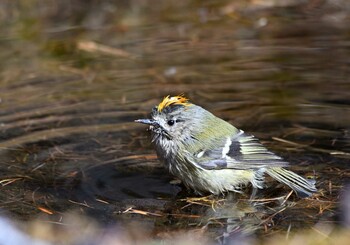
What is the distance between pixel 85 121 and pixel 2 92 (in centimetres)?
119

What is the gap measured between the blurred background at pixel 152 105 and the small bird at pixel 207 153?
0.11 meters

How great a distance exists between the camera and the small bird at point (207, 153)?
16.1 ft

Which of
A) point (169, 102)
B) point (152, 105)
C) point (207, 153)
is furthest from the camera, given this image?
point (152, 105)

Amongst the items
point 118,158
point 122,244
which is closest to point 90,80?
point 118,158

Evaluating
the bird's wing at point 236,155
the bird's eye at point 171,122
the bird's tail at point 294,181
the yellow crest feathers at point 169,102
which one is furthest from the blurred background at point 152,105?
the yellow crest feathers at point 169,102

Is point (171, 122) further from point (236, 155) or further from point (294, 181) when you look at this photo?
point (294, 181)

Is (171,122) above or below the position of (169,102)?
below

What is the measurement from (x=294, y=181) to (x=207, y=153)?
58 cm

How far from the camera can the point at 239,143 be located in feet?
16.6

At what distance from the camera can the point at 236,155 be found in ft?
16.4

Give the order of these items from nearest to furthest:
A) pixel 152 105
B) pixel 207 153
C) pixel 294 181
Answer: pixel 294 181 → pixel 207 153 → pixel 152 105

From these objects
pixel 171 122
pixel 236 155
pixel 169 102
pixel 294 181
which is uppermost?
Result: pixel 169 102

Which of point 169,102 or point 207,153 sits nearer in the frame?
point 207,153


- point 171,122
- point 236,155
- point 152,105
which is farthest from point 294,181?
point 152,105
